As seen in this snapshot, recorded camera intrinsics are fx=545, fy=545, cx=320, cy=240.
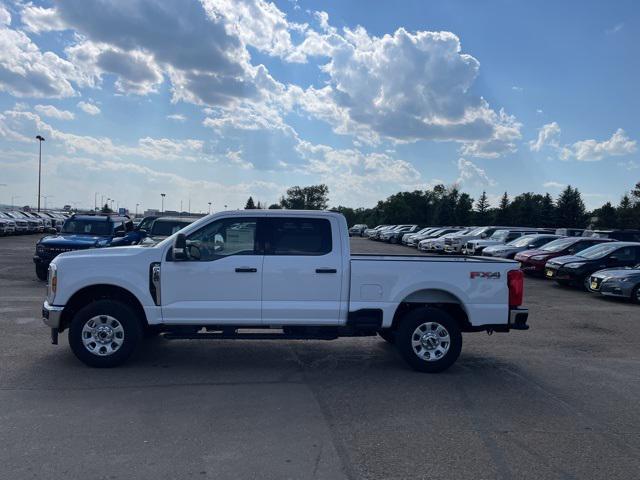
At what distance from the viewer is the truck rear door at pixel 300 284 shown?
686 centimetres

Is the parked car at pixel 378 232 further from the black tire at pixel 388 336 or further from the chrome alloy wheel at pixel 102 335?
the chrome alloy wheel at pixel 102 335

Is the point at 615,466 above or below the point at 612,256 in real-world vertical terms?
below

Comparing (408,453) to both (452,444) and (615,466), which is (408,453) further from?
(615,466)

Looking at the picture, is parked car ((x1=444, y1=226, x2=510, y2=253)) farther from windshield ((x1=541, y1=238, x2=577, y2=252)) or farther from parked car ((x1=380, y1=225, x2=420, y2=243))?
parked car ((x1=380, y1=225, x2=420, y2=243))

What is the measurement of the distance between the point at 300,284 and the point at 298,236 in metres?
0.63

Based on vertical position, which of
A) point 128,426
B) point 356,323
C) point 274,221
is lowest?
point 128,426

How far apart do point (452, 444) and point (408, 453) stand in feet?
1.54

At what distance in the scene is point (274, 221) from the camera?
7.07 m

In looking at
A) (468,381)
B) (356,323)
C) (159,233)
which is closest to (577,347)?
(468,381)

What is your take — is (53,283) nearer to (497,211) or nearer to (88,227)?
(88,227)

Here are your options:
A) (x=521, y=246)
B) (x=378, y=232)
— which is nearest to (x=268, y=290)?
(x=521, y=246)

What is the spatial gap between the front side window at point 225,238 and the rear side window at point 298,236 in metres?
0.24

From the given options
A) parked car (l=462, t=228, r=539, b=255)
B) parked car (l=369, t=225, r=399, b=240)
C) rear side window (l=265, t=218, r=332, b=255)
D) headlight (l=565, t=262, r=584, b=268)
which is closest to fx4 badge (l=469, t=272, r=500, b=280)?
rear side window (l=265, t=218, r=332, b=255)

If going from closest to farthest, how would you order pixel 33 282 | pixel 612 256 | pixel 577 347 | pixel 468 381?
pixel 468 381 < pixel 577 347 < pixel 33 282 < pixel 612 256
